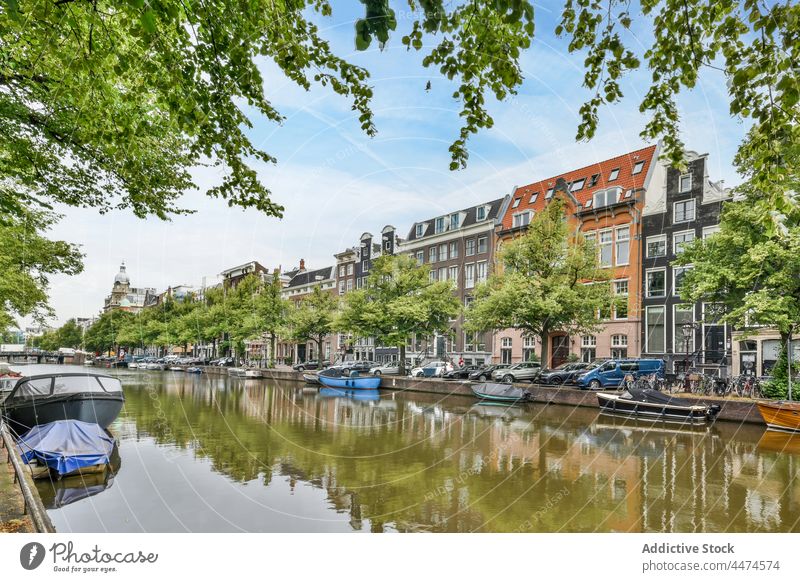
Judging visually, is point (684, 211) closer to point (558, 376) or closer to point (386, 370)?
point (558, 376)

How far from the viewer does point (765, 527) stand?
7.48m

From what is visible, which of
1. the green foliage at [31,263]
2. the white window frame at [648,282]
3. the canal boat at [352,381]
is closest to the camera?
the green foliage at [31,263]

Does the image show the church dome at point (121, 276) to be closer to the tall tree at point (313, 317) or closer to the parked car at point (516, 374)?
the parked car at point (516, 374)

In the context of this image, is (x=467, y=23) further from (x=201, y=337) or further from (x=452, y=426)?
(x=201, y=337)

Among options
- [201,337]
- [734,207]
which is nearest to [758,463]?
[734,207]

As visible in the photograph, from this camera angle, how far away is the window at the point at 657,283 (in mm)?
31125

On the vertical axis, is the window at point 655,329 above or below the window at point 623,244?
below

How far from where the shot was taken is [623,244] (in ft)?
110

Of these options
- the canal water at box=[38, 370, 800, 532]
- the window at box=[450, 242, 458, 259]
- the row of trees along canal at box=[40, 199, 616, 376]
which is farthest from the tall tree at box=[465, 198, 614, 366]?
the window at box=[450, 242, 458, 259]

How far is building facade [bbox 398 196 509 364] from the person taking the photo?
41812 millimetres

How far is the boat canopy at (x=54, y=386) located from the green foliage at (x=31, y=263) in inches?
70.0

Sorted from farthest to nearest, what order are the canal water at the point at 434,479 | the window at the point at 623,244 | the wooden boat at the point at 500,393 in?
the window at the point at 623,244 → the wooden boat at the point at 500,393 → the canal water at the point at 434,479

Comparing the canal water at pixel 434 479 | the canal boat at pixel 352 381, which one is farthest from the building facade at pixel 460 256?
the canal water at pixel 434 479
